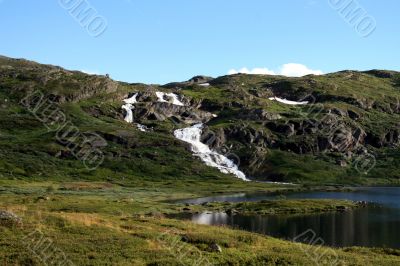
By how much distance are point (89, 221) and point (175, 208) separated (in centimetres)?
6207

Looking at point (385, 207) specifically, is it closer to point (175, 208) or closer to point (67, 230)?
point (175, 208)

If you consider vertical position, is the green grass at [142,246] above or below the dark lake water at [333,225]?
above

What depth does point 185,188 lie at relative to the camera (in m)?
176

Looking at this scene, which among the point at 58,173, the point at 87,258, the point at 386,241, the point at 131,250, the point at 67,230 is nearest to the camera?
the point at 87,258

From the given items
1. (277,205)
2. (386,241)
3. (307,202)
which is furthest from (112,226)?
(307,202)

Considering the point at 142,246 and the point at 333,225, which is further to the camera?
the point at 333,225

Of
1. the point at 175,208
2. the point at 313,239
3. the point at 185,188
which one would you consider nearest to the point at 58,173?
the point at 185,188

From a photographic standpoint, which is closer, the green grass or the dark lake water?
the green grass

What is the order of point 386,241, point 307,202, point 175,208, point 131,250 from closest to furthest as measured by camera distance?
point 131,250
point 386,241
point 175,208
point 307,202

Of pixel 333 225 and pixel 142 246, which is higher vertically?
pixel 142 246

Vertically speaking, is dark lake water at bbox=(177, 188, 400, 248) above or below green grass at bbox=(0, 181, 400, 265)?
below

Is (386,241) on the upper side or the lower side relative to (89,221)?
lower

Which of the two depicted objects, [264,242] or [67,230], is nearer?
[67,230]

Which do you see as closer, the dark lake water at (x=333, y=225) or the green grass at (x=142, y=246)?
the green grass at (x=142, y=246)
